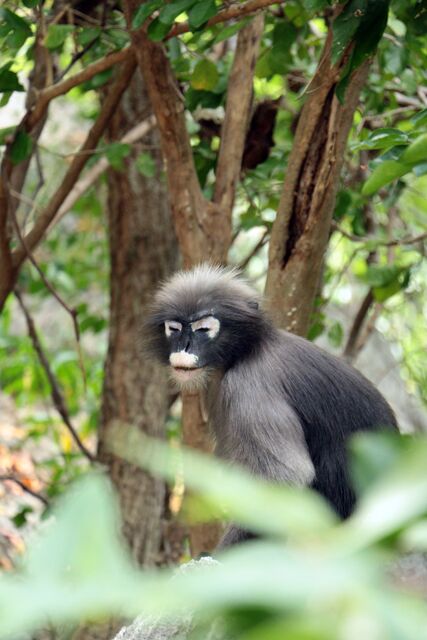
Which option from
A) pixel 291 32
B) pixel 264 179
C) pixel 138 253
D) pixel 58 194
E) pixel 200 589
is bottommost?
pixel 138 253

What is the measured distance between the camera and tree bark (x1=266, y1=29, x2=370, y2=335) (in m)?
3.51

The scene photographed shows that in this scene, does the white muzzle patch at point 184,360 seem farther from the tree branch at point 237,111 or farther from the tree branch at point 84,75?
the tree branch at point 84,75

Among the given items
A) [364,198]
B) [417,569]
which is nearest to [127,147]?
[364,198]

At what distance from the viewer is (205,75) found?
3.91 meters

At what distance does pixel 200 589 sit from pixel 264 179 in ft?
12.5

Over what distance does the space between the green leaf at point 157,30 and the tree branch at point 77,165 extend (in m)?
0.97

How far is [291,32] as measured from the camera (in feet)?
12.9

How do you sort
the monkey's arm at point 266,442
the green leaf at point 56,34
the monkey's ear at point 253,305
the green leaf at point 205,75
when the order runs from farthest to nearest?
1. the green leaf at point 205,75
2. the monkey's ear at point 253,305
3. the green leaf at point 56,34
4. the monkey's arm at point 266,442

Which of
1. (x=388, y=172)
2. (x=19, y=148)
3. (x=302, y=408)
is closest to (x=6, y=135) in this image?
(x=19, y=148)

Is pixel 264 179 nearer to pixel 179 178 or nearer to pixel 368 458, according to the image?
pixel 179 178

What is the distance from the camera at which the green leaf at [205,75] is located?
3.91 m

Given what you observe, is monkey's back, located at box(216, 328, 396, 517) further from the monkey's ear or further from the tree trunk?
the tree trunk

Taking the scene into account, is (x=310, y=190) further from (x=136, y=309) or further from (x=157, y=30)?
(x=136, y=309)

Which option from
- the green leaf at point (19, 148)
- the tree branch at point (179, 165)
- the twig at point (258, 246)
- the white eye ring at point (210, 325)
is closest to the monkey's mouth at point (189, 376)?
the white eye ring at point (210, 325)
